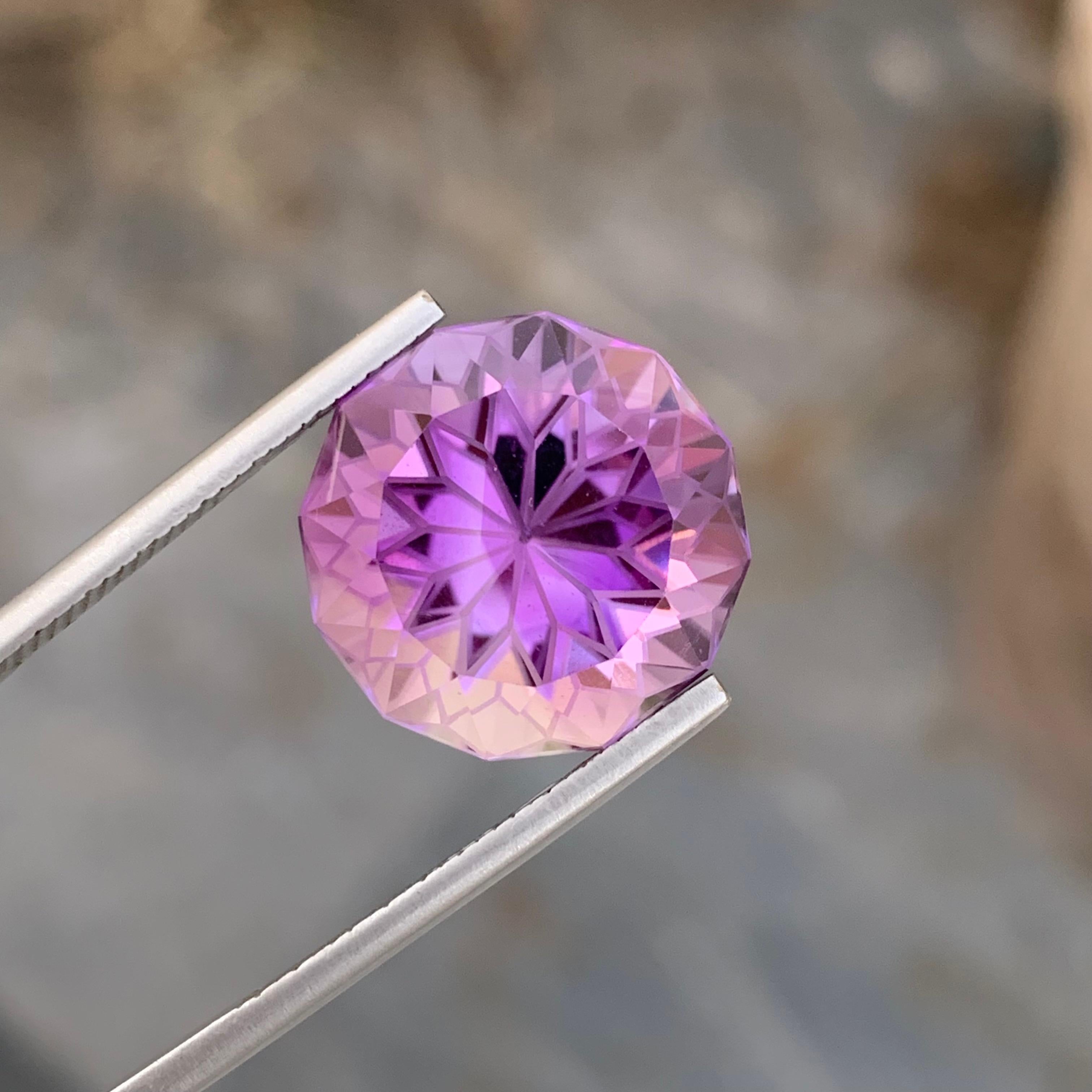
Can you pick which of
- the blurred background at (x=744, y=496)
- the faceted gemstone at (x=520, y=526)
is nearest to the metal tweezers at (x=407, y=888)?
the faceted gemstone at (x=520, y=526)

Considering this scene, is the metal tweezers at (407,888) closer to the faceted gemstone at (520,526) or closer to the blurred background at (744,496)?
the faceted gemstone at (520,526)

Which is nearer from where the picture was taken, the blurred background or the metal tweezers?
the metal tweezers

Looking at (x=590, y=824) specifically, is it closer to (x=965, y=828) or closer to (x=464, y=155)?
(x=965, y=828)

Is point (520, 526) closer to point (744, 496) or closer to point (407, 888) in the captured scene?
point (407, 888)

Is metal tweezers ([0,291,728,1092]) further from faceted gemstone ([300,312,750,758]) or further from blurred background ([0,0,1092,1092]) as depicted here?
blurred background ([0,0,1092,1092])

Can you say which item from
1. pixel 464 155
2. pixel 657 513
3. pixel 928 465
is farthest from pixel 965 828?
pixel 464 155

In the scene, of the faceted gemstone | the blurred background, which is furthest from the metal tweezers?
the blurred background
